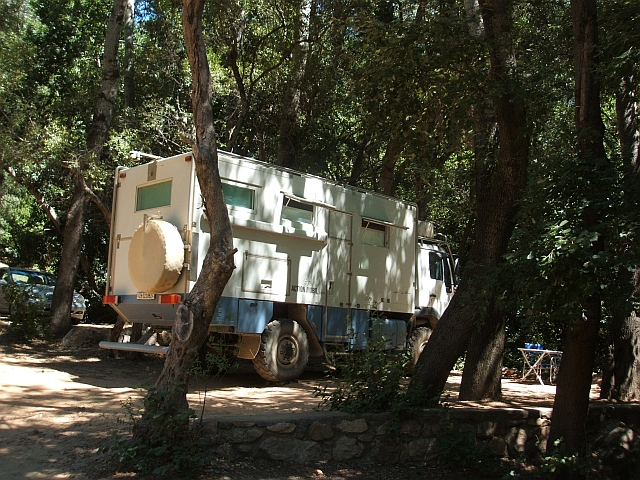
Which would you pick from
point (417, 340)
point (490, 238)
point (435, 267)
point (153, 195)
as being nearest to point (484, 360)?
point (490, 238)

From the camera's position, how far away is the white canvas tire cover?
9297 mm

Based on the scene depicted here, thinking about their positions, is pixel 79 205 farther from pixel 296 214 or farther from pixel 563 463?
pixel 563 463

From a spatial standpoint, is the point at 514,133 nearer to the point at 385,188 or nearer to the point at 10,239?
the point at 385,188

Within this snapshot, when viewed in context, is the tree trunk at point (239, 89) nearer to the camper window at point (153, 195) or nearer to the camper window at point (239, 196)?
the camper window at point (153, 195)

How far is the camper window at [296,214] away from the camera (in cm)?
1078

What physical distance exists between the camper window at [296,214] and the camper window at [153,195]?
188cm

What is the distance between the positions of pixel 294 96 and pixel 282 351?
758cm

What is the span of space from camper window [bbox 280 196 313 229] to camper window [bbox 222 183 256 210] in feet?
2.25

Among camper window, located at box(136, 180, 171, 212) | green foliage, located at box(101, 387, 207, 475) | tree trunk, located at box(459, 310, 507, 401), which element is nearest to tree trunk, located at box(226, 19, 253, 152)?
camper window, located at box(136, 180, 171, 212)

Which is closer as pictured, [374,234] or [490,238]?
[490,238]

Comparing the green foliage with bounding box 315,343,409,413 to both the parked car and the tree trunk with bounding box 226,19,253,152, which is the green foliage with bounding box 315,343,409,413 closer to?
the tree trunk with bounding box 226,19,253,152

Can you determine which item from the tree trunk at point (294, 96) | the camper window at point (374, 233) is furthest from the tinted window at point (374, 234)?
the tree trunk at point (294, 96)

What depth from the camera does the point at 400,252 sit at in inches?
508

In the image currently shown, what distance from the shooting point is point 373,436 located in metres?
6.72
